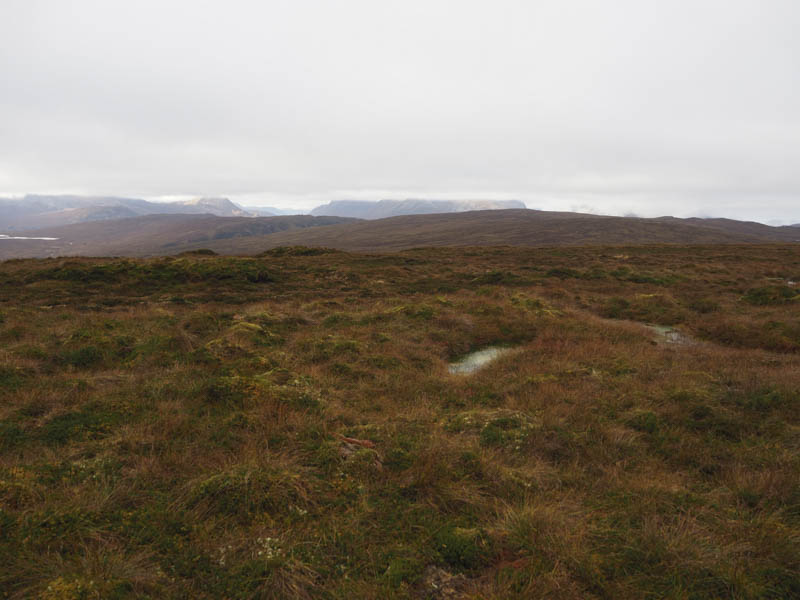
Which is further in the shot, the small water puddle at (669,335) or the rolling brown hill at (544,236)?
the rolling brown hill at (544,236)

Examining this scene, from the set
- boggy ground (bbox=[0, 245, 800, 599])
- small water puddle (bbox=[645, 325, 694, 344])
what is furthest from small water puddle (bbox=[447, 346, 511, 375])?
small water puddle (bbox=[645, 325, 694, 344])

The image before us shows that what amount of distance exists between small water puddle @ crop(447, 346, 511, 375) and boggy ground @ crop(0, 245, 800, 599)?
0.40 m

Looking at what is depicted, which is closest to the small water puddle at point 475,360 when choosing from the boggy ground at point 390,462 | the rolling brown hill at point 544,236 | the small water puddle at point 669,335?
the boggy ground at point 390,462

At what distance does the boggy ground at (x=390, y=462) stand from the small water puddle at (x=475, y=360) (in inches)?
15.9

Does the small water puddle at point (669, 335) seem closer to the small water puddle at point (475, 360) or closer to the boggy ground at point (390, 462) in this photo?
the boggy ground at point (390, 462)

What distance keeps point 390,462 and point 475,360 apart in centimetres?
710

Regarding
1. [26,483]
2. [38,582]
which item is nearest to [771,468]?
[38,582]

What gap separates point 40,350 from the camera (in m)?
10.1

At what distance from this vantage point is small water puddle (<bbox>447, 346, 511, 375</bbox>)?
38.1ft

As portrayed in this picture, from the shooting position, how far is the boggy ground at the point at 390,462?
13.3 feet

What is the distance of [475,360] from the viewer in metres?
12.6

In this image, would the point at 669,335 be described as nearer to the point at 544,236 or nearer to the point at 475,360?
the point at 475,360

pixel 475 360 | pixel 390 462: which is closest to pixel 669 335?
pixel 475 360

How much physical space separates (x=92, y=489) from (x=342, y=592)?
3739mm
